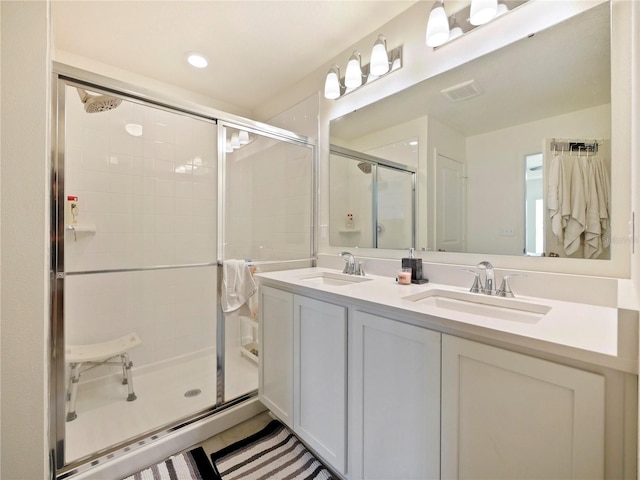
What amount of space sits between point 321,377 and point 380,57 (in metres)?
1.72

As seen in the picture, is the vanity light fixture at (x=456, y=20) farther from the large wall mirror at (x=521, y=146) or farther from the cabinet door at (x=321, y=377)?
the cabinet door at (x=321, y=377)

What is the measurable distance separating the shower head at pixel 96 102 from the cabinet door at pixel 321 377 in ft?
4.92

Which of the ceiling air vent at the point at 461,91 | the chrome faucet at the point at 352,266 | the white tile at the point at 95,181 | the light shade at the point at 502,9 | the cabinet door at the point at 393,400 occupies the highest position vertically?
the light shade at the point at 502,9

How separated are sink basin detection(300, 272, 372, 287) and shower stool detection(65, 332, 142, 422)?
139 cm

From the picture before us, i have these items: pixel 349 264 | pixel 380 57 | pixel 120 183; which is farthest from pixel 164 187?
pixel 380 57

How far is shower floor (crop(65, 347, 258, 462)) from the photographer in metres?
1.50

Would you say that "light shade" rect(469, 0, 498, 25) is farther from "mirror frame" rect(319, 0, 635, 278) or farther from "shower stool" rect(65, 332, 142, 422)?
"shower stool" rect(65, 332, 142, 422)

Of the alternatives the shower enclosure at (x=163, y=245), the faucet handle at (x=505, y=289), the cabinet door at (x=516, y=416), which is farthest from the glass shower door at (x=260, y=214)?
the cabinet door at (x=516, y=416)

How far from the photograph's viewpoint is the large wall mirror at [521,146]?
1.03 m

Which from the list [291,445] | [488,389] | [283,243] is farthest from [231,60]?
[291,445]

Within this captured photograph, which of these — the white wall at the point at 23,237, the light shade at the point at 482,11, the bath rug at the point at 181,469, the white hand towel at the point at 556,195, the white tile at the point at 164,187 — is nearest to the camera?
the white wall at the point at 23,237

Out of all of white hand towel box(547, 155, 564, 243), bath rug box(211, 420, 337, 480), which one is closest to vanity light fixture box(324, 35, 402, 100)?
white hand towel box(547, 155, 564, 243)

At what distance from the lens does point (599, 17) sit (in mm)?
1019

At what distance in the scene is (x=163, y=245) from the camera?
2.28 m
